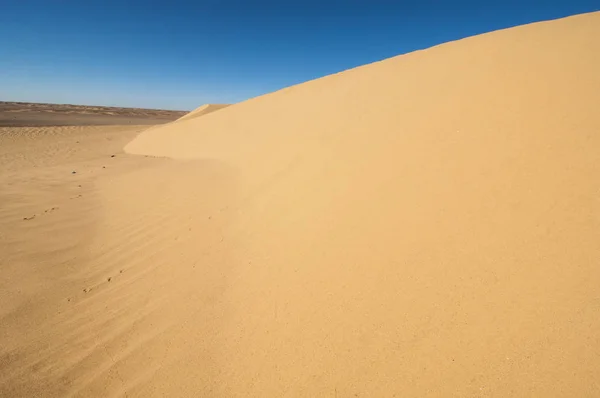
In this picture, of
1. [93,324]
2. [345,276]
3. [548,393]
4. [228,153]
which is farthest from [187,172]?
[548,393]

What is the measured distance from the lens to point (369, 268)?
2166 millimetres

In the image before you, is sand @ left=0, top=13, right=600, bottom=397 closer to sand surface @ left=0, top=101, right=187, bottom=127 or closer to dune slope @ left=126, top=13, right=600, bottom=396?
dune slope @ left=126, top=13, right=600, bottom=396

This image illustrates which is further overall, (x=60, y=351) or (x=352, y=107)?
(x=352, y=107)

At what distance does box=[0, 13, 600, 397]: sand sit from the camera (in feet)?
5.03

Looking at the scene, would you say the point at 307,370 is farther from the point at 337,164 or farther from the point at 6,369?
the point at 337,164

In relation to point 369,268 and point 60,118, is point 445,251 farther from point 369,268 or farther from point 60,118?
point 60,118

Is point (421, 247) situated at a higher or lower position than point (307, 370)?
higher

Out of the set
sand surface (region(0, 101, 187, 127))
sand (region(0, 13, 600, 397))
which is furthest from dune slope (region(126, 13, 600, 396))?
sand surface (region(0, 101, 187, 127))

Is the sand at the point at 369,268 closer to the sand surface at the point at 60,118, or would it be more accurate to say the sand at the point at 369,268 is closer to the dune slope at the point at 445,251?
the dune slope at the point at 445,251

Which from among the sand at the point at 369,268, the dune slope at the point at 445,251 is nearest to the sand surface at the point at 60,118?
the sand at the point at 369,268

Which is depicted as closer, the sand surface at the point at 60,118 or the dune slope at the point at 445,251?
the dune slope at the point at 445,251

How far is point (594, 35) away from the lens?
12.5 feet

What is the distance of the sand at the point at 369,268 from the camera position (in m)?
1.53

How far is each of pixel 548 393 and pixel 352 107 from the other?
5605 mm
